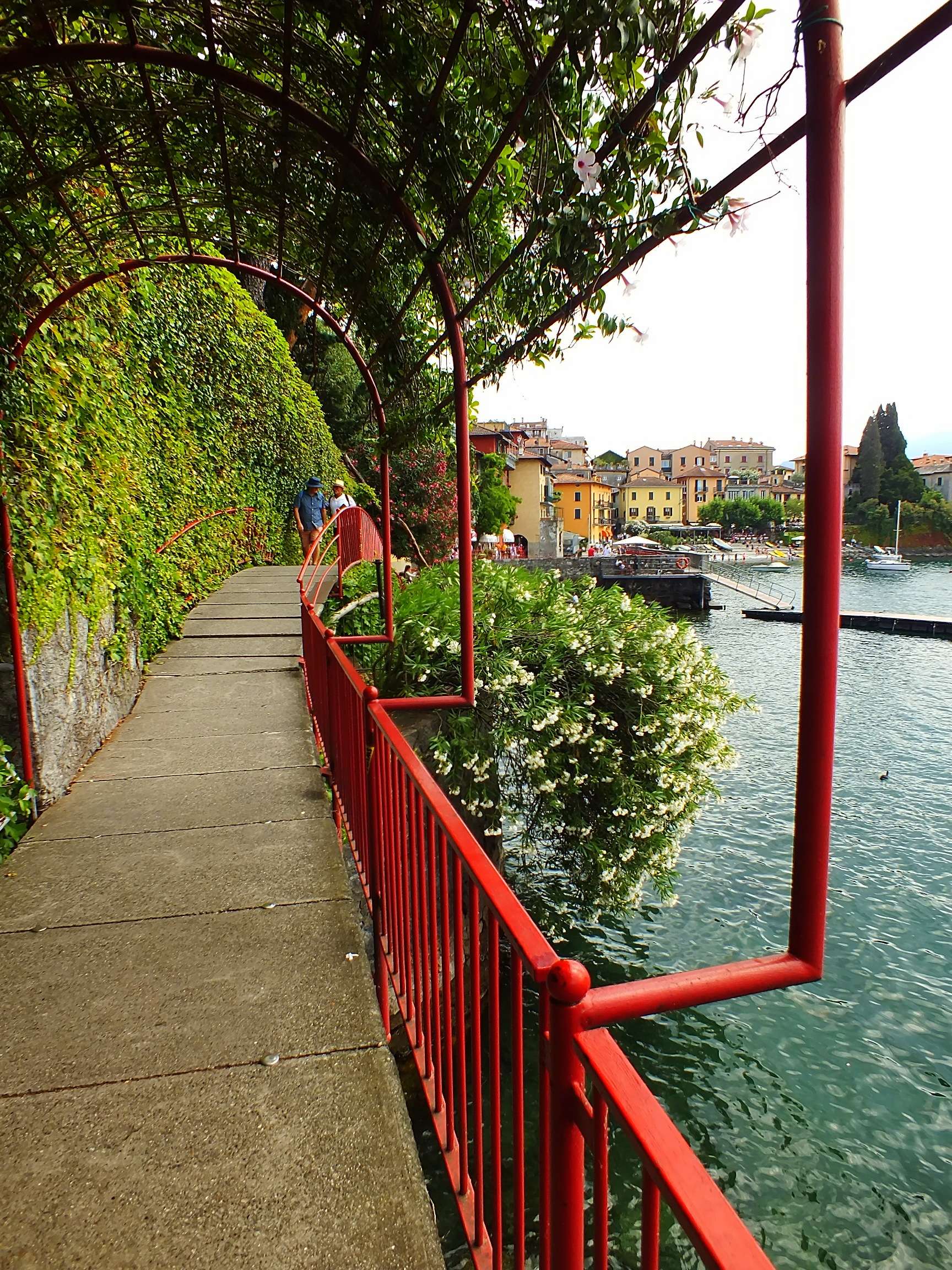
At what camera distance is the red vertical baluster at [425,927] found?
2131 millimetres

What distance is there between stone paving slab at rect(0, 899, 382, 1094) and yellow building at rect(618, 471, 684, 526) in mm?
114636

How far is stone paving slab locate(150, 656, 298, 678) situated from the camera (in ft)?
23.7

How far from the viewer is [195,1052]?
2.30 meters

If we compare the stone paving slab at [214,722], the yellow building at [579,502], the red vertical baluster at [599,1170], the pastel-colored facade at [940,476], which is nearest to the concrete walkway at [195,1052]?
the red vertical baluster at [599,1170]

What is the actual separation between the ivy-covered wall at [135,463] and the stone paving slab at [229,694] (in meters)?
0.23

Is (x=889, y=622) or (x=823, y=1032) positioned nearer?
(x=823, y=1032)

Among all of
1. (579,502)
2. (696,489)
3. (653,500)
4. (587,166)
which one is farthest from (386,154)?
(696,489)

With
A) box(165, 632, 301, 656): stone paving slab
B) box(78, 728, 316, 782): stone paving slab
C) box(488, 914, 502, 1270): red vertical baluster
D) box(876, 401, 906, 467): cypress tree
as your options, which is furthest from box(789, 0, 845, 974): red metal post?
box(876, 401, 906, 467): cypress tree

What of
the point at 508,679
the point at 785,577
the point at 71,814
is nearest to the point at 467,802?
the point at 508,679

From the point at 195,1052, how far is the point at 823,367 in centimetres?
247

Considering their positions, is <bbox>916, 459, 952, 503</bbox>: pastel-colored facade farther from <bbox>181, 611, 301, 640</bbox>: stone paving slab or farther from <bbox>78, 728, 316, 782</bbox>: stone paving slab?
<bbox>78, 728, 316, 782</bbox>: stone paving slab

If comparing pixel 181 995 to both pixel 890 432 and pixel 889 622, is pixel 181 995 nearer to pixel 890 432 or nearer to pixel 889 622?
pixel 889 622

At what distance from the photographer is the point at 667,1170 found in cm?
82

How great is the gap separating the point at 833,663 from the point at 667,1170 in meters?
0.77
